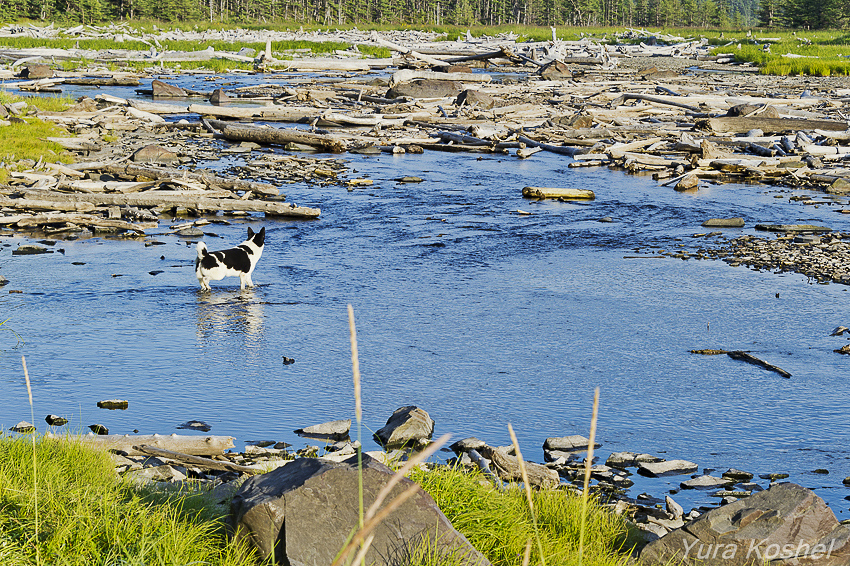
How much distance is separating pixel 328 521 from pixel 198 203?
49.8 ft

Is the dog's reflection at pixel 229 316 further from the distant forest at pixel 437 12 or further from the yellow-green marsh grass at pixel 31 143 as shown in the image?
the distant forest at pixel 437 12

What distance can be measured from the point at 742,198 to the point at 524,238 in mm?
7164

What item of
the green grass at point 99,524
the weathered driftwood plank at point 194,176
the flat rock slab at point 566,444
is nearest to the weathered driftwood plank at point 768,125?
the weathered driftwood plank at point 194,176

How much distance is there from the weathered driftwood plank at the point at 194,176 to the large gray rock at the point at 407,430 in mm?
12787

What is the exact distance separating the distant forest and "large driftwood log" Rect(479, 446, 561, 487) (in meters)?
103

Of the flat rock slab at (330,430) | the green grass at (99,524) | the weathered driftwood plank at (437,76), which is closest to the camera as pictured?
the green grass at (99,524)

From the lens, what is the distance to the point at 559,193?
851 inches

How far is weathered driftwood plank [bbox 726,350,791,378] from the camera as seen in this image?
1006 cm

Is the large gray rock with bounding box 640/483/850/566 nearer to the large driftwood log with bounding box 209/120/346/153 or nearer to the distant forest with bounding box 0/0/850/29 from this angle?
the large driftwood log with bounding box 209/120/346/153

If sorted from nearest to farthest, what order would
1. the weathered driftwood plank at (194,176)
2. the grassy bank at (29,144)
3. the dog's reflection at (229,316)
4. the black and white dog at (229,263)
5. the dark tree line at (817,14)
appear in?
the dog's reflection at (229,316) < the black and white dog at (229,263) < the weathered driftwood plank at (194,176) < the grassy bank at (29,144) < the dark tree line at (817,14)

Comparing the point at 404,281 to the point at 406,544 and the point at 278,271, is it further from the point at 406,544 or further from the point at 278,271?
the point at 406,544

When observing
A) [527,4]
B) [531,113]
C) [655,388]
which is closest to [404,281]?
[655,388]

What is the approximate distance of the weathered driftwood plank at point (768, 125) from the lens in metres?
29.7

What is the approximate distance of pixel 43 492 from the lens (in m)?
5.11
